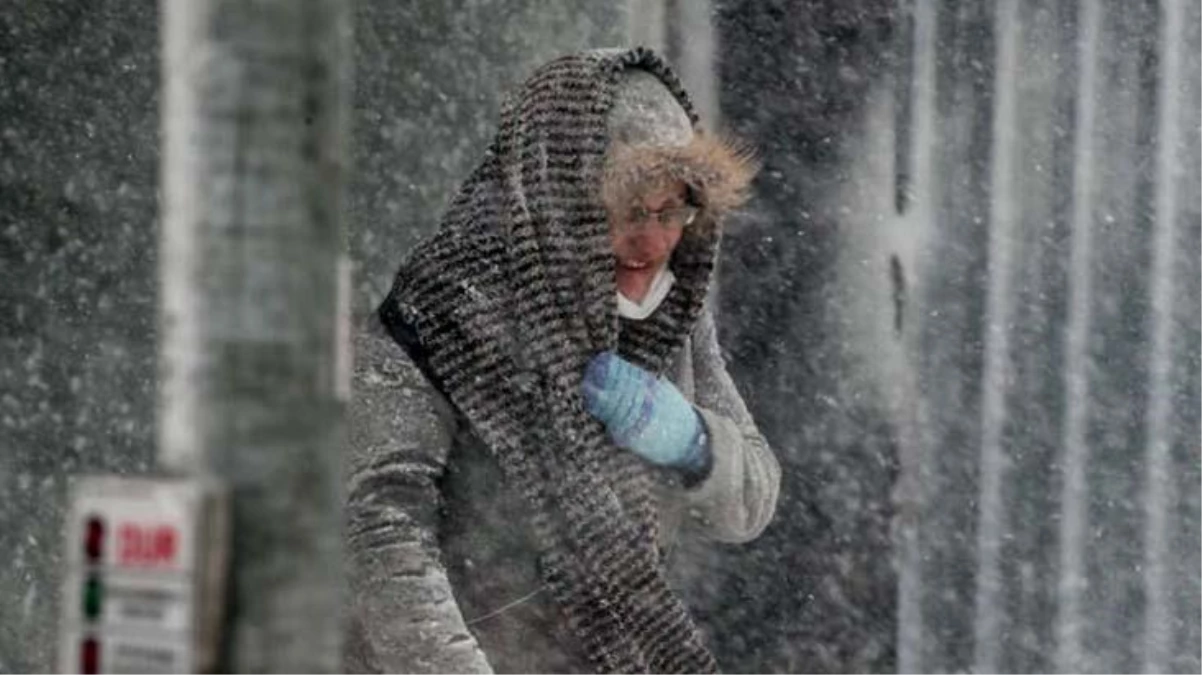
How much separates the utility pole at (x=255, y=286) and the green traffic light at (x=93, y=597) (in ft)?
0.47

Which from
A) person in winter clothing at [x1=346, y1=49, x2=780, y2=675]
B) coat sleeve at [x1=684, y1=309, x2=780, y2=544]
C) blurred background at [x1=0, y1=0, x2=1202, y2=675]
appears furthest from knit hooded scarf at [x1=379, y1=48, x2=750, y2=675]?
blurred background at [x1=0, y1=0, x2=1202, y2=675]

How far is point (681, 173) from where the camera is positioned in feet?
14.1

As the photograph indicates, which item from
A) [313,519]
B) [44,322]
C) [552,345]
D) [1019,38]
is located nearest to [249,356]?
[313,519]

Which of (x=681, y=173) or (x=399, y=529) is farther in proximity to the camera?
(x=681, y=173)

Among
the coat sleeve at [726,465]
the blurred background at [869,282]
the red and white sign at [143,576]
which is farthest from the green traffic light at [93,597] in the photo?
the blurred background at [869,282]

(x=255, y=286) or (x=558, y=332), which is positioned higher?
(x=255, y=286)

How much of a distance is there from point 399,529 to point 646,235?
0.69m

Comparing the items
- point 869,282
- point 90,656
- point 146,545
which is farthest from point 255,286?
point 869,282

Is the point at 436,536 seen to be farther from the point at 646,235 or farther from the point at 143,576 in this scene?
the point at 143,576

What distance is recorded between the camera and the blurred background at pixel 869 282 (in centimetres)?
538

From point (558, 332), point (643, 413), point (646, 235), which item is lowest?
point (643, 413)

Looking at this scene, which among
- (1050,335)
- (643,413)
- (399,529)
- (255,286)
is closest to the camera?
(255,286)

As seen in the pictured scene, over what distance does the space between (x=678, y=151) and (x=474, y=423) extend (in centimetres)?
61

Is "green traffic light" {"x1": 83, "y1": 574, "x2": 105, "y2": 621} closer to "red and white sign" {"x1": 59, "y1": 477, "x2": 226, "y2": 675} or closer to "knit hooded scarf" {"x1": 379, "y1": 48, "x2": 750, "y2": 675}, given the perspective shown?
"red and white sign" {"x1": 59, "y1": 477, "x2": 226, "y2": 675}
